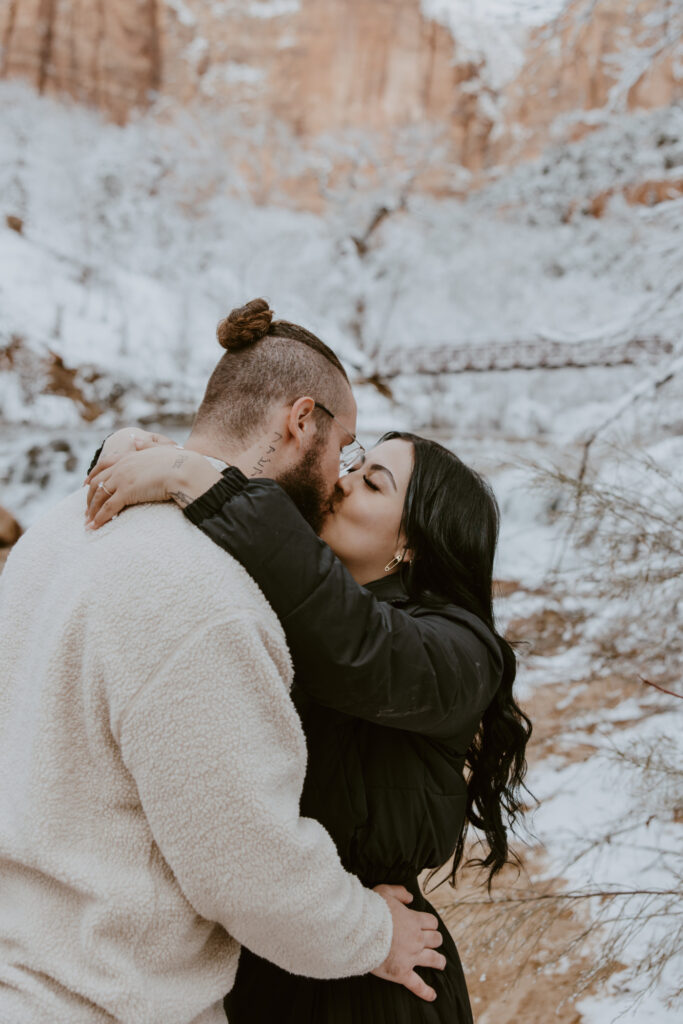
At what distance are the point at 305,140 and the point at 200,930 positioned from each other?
22.8 metres

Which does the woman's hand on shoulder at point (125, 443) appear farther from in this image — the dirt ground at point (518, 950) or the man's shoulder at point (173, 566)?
the dirt ground at point (518, 950)

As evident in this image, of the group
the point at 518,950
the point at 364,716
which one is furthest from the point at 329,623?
the point at 518,950

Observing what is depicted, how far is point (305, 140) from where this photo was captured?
2094cm

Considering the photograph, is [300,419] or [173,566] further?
[300,419]

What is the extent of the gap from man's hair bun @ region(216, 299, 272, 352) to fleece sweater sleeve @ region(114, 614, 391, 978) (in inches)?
23.3

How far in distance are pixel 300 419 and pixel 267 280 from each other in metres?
15.0

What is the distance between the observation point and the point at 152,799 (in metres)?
0.79

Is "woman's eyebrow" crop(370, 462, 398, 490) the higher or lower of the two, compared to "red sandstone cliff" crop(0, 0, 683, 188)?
lower

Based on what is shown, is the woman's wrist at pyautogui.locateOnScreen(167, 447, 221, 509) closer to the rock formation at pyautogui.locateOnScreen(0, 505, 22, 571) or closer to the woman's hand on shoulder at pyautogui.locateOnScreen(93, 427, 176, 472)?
the woman's hand on shoulder at pyautogui.locateOnScreen(93, 427, 176, 472)

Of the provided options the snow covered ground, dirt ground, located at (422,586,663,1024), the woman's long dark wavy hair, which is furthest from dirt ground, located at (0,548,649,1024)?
the snow covered ground

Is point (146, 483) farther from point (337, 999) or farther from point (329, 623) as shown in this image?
point (337, 999)

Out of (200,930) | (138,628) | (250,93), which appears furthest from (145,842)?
(250,93)

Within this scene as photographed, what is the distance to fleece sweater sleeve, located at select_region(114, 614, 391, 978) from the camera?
0.78 metres

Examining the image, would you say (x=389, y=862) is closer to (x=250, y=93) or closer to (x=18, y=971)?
(x=18, y=971)
